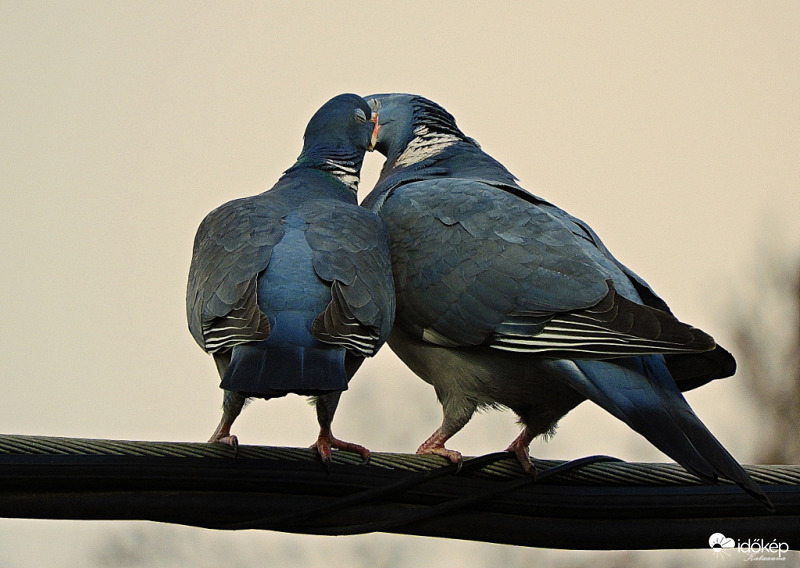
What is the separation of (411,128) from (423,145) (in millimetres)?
166

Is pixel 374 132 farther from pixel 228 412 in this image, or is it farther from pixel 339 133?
pixel 228 412

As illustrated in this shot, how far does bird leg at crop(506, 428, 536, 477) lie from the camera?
3579mm

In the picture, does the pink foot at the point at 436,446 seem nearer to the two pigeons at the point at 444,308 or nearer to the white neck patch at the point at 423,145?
the two pigeons at the point at 444,308

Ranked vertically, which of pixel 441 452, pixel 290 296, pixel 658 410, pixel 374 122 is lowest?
pixel 441 452

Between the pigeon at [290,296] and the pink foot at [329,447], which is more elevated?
the pigeon at [290,296]

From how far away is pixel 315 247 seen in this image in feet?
12.5

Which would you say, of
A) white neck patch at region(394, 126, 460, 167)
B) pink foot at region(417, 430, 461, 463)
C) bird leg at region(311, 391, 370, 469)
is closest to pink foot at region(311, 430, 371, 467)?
bird leg at region(311, 391, 370, 469)

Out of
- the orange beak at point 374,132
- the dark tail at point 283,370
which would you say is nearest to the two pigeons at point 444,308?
the dark tail at point 283,370

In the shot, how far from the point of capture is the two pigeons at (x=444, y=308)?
11.1 feet

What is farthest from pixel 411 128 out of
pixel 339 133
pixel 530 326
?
pixel 530 326

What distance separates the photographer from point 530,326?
3891 mm

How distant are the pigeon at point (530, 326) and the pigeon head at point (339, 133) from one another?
266 mm

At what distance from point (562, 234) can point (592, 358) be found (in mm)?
694

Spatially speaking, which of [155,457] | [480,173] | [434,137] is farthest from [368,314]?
[434,137]
